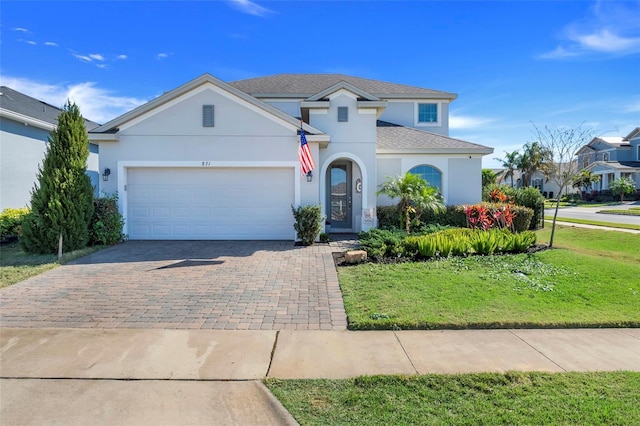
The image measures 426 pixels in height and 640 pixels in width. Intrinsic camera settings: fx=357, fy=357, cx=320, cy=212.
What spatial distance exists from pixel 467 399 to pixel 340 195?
12.1m

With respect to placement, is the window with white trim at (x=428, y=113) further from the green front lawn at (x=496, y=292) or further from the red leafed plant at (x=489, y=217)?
the green front lawn at (x=496, y=292)

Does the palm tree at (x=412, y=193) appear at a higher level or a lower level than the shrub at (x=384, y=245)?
higher

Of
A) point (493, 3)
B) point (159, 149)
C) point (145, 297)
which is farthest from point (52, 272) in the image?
point (493, 3)

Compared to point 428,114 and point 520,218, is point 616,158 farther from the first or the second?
point 520,218

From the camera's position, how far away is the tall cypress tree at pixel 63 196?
10.2 meters

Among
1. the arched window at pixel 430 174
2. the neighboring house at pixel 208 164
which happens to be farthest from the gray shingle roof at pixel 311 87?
the neighboring house at pixel 208 164

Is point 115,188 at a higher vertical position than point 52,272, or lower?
higher

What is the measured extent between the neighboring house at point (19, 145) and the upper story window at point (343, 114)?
9604 millimetres

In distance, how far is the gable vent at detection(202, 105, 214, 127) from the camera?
12.3m

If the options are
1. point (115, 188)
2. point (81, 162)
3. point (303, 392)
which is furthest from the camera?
point (115, 188)

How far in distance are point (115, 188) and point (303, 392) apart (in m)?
11.5

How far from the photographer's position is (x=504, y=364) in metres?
4.12

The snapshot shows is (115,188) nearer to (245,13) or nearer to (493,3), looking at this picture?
(245,13)

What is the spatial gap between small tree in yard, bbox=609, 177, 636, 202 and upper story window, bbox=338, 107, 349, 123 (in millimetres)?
41508
